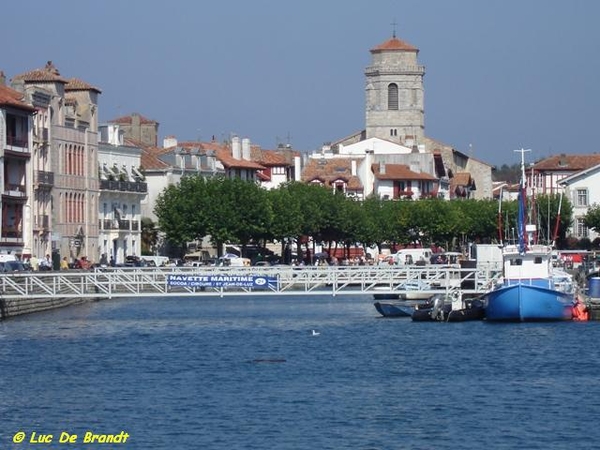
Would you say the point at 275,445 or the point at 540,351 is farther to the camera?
the point at 540,351

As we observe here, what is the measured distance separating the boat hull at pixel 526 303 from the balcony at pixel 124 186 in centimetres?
5892

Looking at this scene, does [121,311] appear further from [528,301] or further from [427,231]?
[427,231]

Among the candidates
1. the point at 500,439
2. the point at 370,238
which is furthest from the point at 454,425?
the point at 370,238

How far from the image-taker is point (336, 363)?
64500mm

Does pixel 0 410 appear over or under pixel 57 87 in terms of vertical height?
under

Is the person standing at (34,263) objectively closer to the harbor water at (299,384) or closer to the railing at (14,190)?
the railing at (14,190)

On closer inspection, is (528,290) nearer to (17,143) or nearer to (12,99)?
(12,99)

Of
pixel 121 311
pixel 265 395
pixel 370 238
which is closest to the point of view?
pixel 265 395

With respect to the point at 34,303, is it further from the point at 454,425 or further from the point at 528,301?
the point at 454,425

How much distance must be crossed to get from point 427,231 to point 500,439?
13337cm

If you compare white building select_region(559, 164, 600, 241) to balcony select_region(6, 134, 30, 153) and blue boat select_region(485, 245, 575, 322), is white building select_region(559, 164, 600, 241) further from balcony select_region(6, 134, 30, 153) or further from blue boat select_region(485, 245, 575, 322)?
blue boat select_region(485, 245, 575, 322)

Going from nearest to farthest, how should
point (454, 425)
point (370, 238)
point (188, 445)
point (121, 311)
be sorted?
point (188, 445) → point (454, 425) → point (121, 311) → point (370, 238)

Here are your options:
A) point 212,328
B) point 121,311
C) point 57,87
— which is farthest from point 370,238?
point 212,328

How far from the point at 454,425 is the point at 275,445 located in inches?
221
